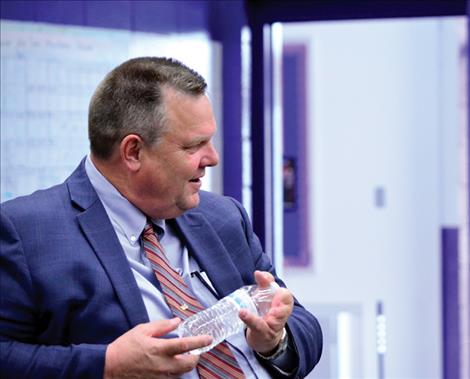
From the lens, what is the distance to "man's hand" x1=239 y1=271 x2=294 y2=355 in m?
1.78

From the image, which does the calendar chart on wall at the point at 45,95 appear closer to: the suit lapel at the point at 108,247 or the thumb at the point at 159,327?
the suit lapel at the point at 108,247

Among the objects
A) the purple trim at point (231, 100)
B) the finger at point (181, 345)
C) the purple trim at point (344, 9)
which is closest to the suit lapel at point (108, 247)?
the finger at point (181, 345)

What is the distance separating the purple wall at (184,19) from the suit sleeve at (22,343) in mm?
817

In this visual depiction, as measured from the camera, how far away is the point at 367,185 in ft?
18.6

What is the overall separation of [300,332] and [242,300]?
0.21m

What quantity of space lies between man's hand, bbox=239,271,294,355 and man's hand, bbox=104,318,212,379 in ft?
0.39

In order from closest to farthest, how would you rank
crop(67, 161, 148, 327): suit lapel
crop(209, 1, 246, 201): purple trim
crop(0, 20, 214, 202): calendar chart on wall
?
crop(67, 161, 148, 327): suit lapel < crop(0, 20, 214, 202): calendar chart on wall < crop(209, 1, 246, 201): purple trim

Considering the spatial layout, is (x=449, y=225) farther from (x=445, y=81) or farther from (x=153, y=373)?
(x=153, y=373)

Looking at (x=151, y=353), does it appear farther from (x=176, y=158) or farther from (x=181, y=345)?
(x=176, y=158)

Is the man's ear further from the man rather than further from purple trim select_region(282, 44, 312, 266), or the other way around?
purple trim select_region(282, 44, 312, 266)

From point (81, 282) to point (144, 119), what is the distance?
335mm

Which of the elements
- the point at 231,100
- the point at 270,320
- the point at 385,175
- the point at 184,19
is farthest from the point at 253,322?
the point at 385,175

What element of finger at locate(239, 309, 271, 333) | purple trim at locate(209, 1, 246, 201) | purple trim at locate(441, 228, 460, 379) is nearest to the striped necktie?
finger at locate(239, 309, 271, 333)

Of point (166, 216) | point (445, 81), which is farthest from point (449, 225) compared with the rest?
point (166, 216)
